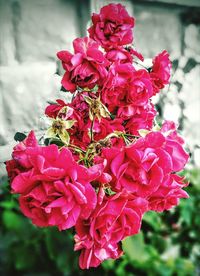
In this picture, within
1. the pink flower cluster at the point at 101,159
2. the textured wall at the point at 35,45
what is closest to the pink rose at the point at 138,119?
the pink flower cluster at the point at 101,159

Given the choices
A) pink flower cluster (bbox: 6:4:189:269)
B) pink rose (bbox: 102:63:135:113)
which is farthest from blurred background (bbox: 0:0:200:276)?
pink rose (bbox: 102:63:135:113)

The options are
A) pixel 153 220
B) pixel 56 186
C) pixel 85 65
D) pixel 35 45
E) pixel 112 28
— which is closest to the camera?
pixel 56 186

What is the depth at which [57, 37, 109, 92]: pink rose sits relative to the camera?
2.81 ft

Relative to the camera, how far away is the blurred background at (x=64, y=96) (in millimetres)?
1406

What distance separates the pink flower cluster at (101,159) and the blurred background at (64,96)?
497 millimetres

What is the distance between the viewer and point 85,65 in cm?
86

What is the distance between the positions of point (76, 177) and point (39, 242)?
1200mm

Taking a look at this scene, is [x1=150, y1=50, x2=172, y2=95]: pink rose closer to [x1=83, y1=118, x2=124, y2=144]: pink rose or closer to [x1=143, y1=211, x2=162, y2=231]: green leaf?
[x1=83, y1=118, x2=124, y2=144]: pink rose

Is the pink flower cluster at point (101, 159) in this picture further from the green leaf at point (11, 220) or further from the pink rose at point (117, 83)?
the green leaf at point (11, 220)

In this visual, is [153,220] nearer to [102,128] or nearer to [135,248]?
[135,248]

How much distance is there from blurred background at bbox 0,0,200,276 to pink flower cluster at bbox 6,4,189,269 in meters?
0.50

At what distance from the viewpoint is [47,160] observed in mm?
737

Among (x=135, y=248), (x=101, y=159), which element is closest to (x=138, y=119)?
(x=101, y=159)

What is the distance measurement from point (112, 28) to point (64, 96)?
22.7 inches
